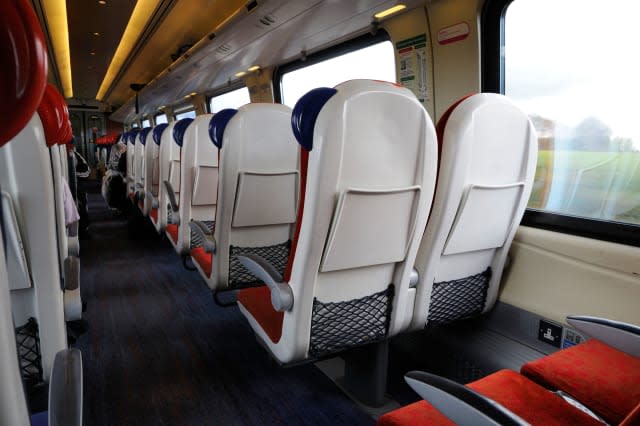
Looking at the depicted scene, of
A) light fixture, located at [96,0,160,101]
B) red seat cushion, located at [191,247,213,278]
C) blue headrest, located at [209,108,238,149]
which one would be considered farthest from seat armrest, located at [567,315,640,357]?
light fixture, located at [96,0,160,101]

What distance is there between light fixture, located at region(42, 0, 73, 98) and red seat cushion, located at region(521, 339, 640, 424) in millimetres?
7478

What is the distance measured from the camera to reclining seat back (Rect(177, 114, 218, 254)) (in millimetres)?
2904

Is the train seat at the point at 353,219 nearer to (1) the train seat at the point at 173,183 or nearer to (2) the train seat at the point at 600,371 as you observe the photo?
(2) the train seat at the point at 600,371

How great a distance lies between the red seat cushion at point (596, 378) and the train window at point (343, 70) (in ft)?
7.60

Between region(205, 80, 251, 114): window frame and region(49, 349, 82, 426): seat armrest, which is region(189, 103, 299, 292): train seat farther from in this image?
region(205, 80, 251, 114): window frame

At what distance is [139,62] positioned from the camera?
1030 cm

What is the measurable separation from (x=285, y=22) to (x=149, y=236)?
3633 millimetres

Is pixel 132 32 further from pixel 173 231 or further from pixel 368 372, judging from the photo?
pixel 368 372

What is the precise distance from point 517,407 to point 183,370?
1898 mm

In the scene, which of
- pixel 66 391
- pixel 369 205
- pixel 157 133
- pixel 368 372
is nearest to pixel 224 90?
pixel 157 133

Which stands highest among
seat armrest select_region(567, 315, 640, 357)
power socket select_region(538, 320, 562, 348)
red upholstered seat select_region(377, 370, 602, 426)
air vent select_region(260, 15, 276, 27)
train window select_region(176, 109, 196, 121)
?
train window select_region(176, 109, 196, 121)

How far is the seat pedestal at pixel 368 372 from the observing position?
205 cm

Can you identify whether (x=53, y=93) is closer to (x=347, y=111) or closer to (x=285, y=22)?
(x=347, y=111)

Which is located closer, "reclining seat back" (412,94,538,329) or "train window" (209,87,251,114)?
"reclining seat back" (412,94,538,329)
